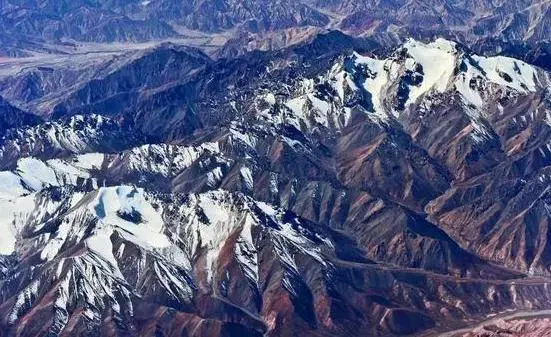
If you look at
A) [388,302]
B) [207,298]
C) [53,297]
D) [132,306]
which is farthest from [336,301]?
[53,297]

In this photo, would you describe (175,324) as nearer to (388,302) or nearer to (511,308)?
(388,302)

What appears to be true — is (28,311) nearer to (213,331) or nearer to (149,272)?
(149,272)

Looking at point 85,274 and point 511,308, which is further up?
point 85,274

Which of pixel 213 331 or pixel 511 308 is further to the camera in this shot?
pixel 511 308

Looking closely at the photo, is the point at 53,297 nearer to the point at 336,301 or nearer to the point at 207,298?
the point at 207,298

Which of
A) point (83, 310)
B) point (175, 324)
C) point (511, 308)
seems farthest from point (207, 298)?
point (511, 308)

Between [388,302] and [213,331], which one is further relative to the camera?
[388,302]

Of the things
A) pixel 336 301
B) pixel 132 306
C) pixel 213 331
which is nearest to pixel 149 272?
pixel 132 306
